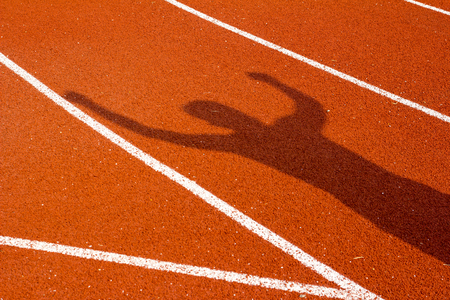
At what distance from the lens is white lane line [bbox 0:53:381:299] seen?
3520 mm

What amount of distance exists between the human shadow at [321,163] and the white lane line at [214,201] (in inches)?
7.4

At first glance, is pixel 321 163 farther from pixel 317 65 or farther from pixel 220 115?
pixel 317 65

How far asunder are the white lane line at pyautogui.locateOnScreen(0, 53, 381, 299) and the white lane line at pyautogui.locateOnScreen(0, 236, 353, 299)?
135mm

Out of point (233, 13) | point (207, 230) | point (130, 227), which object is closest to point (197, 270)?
point (207, 230)

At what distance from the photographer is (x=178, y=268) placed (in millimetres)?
3541

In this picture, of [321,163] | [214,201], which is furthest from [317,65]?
[214,201]

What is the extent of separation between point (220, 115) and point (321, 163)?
140 centimetres

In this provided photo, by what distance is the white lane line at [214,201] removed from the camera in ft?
11.5

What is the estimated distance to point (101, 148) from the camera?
4504 millimetres

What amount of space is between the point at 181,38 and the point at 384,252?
4280 millimetres

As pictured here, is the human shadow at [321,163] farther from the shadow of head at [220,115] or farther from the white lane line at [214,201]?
the white lane line at [214,201]

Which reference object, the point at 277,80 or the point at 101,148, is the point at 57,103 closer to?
the point at 101,148

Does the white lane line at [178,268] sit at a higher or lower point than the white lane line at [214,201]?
lower

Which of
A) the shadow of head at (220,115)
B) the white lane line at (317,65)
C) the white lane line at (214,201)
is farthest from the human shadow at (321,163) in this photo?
the white lane line at (317,65)
